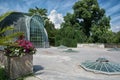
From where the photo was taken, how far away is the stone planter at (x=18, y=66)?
25.0ft

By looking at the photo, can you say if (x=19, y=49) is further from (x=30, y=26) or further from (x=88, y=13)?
(x=88, y=13)

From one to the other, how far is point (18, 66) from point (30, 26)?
23.9 metres

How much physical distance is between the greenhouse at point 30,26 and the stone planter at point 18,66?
72.9 feet

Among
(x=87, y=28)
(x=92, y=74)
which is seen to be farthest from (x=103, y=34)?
(x=92, y=74)

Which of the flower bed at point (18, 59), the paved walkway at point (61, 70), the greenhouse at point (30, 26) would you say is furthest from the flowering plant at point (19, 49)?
the greenhouse at point (30, 26)

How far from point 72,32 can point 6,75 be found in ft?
102

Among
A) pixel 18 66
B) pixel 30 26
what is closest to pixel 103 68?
pixel 18 66

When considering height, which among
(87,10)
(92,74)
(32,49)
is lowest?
(92,74)

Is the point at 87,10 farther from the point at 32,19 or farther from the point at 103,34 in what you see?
the point at 32,19

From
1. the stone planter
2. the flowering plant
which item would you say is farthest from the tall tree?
the stone planter

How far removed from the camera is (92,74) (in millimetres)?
8898

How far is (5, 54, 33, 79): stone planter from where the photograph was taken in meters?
7.63

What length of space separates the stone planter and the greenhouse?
2223 cm

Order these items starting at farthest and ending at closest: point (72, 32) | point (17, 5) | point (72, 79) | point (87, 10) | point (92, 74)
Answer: point (87, 10)
point (72, 32)
point (17, 5)
point (92, 74)
point (72, 79)
